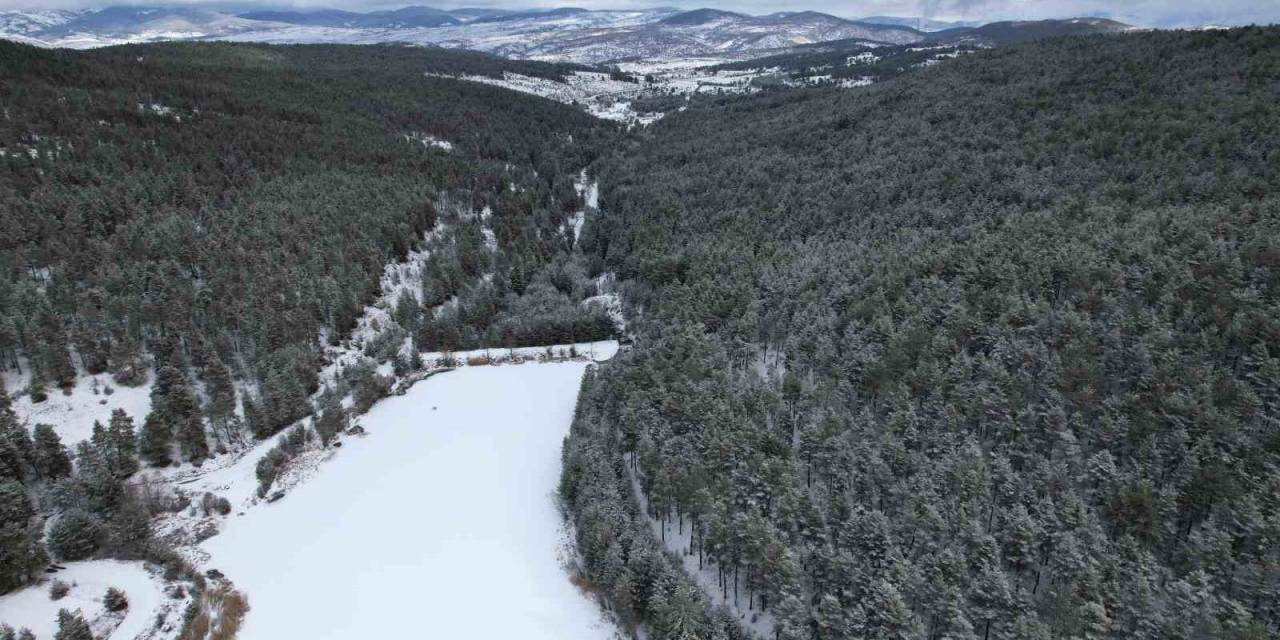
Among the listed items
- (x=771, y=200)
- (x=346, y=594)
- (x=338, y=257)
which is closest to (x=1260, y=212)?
(x=771, y=200)

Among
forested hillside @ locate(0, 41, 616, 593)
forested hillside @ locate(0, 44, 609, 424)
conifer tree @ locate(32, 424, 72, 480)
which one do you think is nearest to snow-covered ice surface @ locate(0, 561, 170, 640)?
forested hillside @ locate(0, 41, 616, 593)

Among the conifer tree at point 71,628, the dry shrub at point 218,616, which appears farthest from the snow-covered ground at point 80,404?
the dry shrub at point 218,616

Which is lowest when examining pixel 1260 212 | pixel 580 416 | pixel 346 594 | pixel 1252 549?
pixel 346 594

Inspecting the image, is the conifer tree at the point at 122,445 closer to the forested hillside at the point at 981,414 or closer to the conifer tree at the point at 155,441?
the conifer tree at the point at 155,441

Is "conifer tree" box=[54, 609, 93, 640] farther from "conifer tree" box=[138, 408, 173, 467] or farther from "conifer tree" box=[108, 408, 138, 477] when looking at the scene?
"conifer tree" box=[138, 408, 173, 467]

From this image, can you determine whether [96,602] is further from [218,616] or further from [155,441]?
[155,441]

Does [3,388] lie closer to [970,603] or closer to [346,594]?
[346,594]

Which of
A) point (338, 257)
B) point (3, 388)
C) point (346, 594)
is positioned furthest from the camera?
point (338, 257)
